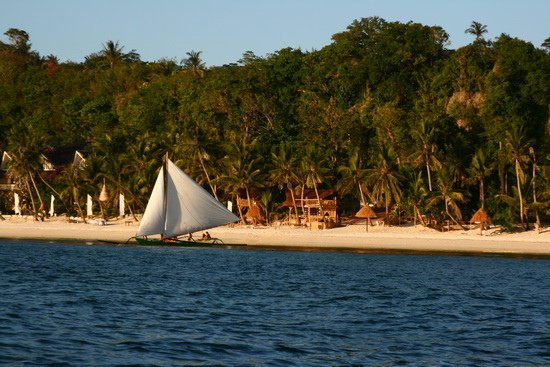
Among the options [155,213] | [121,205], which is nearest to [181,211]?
[155,213]

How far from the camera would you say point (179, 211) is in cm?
6688

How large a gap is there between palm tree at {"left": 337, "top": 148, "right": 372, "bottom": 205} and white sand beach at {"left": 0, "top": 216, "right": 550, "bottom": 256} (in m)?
3.01

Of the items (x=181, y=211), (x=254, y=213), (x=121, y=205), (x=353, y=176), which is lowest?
(x=181, y=211)

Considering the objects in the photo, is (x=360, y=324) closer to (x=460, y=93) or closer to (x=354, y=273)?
(x=354, y=273)

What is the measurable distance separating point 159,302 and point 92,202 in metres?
52.4

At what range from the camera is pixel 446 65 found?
281 feet

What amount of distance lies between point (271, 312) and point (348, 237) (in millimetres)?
37475

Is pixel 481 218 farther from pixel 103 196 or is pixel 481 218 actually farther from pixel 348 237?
pixel 103 196

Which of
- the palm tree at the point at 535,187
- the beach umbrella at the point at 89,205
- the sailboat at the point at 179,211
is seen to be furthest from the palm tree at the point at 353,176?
the beach umbrella at the point at 89,205

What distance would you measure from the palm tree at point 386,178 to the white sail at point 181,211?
12.5 metres

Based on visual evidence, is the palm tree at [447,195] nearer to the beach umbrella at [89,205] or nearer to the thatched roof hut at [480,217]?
the thatched roof hut at [480,217]

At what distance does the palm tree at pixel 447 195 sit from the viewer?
231ft

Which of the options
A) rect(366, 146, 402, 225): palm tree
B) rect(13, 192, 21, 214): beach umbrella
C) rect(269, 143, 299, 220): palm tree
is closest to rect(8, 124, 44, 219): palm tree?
rect(13, 192, 21, 214): beach umbrella

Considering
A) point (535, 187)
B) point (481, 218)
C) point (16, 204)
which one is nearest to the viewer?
point (481, 218)
